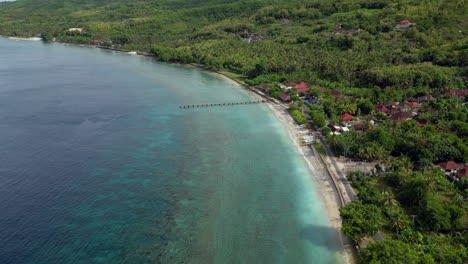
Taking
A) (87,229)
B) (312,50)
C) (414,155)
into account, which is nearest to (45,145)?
(87,229)

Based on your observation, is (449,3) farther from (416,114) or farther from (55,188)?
(55,188)

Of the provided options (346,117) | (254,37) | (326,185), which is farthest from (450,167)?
(254,37)

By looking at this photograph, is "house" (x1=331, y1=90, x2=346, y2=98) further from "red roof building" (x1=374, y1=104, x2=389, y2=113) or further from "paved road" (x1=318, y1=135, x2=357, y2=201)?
"paved road" (x1=318, y1=135, x2=357, y2=201)

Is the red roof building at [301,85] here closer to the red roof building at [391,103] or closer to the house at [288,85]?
the house at [288,85]

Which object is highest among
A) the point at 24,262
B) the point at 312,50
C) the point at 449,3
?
the point at 449,3

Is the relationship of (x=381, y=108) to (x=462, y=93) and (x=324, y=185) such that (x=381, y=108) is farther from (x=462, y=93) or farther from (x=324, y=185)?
(x=324, y=185)

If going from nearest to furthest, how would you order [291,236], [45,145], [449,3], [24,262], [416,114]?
[24,262] → [291,236] → [45,145] → [416,114] → [449,3]

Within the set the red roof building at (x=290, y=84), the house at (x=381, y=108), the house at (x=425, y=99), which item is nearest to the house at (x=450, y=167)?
the house at (x=381, y=108)
